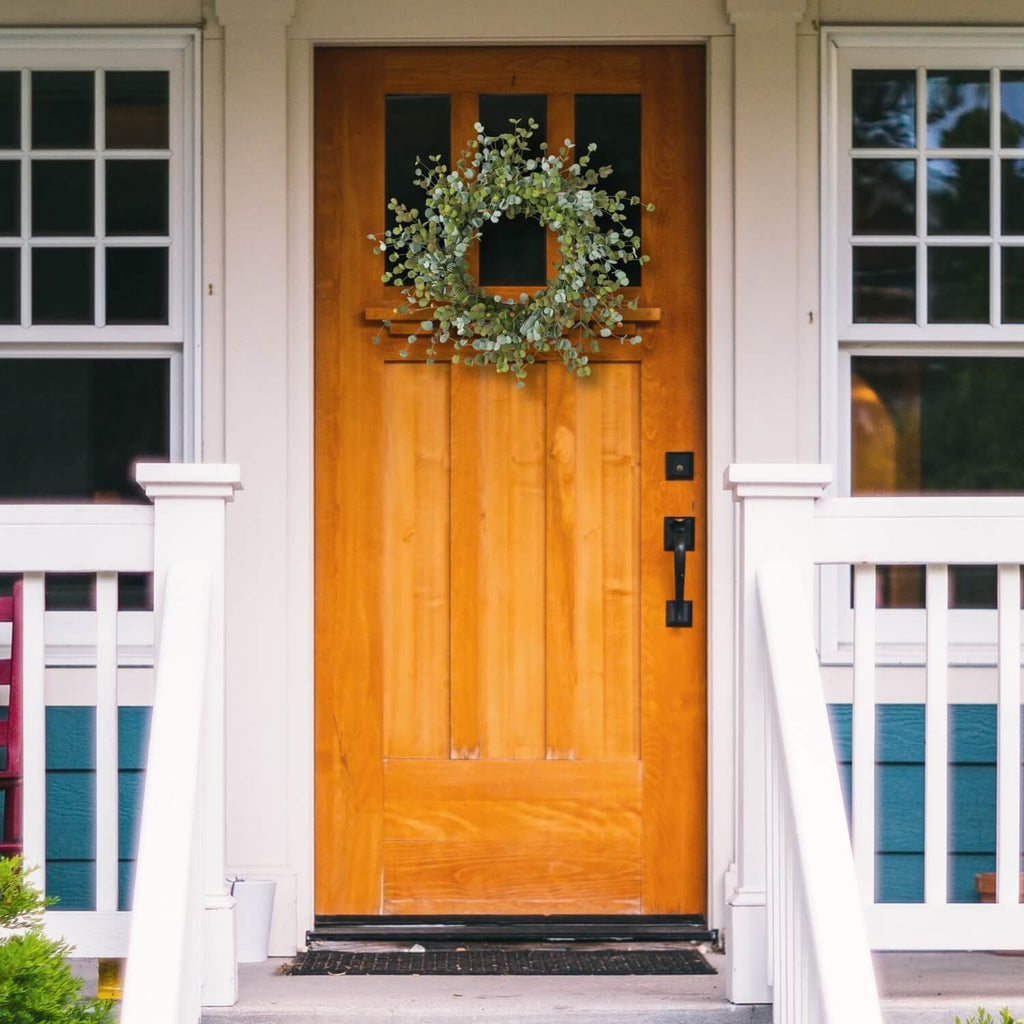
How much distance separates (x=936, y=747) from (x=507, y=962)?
1.33 m

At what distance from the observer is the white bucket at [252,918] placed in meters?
3.05

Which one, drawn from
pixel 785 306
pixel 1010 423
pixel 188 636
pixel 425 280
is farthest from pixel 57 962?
pixel 1010 423

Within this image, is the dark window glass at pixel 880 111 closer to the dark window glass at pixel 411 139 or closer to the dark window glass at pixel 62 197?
the dark window glass at pixel 411 139

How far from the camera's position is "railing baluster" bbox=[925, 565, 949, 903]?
230 centimetres

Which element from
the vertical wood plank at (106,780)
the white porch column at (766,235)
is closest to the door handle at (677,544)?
the white porch column at (766,235)

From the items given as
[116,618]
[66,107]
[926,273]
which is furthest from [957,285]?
[66,107]

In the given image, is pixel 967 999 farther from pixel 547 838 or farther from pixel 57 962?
pixel 57 962

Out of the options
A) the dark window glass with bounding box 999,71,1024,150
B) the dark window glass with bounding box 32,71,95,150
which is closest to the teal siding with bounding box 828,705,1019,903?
the dark window glass with bounding box 999,71,1024,150

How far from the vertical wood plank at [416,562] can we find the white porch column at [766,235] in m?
0.83

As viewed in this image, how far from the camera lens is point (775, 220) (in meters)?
3.29

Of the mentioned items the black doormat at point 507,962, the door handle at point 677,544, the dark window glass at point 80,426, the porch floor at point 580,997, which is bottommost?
the black doormat at point 507,962

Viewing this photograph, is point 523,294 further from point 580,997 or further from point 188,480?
point 580,997

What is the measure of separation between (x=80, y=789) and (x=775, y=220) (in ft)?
7.87

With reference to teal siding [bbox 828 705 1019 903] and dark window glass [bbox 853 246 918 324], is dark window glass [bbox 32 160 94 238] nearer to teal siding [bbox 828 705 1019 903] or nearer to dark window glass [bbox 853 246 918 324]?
dark window glass [bbox 853 246 918 324]
